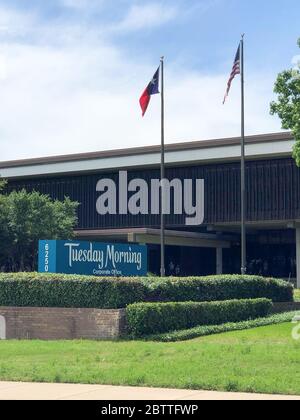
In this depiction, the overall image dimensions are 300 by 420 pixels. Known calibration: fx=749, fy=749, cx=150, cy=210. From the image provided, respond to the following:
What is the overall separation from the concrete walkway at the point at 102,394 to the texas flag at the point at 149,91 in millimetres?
25575

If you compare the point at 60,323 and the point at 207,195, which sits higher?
the point at 207,195

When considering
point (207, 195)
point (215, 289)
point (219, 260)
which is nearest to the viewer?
point (215, 289)

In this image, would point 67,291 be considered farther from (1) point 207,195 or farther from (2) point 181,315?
(1) point 207,195

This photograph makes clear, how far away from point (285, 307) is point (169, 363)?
48.4 feet

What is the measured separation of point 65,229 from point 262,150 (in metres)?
14.2

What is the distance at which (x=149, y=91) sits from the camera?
123 ft

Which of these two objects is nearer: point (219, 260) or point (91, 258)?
point (91, 258)

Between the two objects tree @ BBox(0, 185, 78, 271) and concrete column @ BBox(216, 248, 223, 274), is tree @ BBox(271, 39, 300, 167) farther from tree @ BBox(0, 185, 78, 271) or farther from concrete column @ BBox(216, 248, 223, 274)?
concrete column @ BBox(216, 248, 223, 274)

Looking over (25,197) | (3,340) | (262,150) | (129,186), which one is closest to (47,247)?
(3,340)

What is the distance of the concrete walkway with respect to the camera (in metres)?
11.1

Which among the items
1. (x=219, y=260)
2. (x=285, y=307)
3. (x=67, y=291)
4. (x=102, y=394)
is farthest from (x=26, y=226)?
(x=102, y=394)

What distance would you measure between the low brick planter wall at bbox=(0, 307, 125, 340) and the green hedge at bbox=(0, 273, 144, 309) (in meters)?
0.30

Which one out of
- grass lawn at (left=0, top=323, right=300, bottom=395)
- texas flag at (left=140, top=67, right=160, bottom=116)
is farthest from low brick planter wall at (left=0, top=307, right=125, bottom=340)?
texas flag at (left=140, top=67, right=160, bottom=116)

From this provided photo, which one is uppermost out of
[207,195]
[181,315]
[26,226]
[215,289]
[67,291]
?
[207,195]
